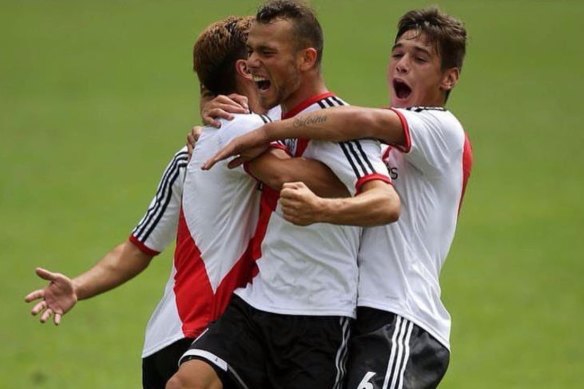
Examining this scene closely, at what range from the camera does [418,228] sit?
298 inches

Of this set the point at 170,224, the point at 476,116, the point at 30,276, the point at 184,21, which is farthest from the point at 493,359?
the point at 184,21

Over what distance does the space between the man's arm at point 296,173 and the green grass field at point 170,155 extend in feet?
19.9

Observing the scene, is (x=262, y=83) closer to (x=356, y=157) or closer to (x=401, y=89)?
(x=356, y=157)

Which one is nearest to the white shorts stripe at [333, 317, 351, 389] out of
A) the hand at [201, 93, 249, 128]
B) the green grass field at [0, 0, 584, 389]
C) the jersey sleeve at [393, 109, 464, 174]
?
the jersey sleeve at [393, 109, 464, 174]

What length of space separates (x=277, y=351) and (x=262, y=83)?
1.23m

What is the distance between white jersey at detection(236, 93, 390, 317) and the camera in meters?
7.34

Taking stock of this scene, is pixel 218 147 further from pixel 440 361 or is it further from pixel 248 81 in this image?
pixel 440 361

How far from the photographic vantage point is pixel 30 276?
16656 mm

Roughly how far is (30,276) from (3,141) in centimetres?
736

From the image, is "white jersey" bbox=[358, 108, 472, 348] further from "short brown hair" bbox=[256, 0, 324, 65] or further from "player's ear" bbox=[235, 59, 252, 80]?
"player's ear" bbox=[235, 59, 252, 80]

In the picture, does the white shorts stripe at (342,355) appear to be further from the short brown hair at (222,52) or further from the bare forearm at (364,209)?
the short brown hair at (222,52)

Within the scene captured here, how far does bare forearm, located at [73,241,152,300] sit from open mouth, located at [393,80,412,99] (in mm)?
1615

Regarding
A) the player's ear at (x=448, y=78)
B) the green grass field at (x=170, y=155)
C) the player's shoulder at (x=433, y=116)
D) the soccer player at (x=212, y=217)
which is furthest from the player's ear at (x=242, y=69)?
the green grass field at (x=170, y=155)

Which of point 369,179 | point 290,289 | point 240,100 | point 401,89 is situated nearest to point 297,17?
point 240,100
